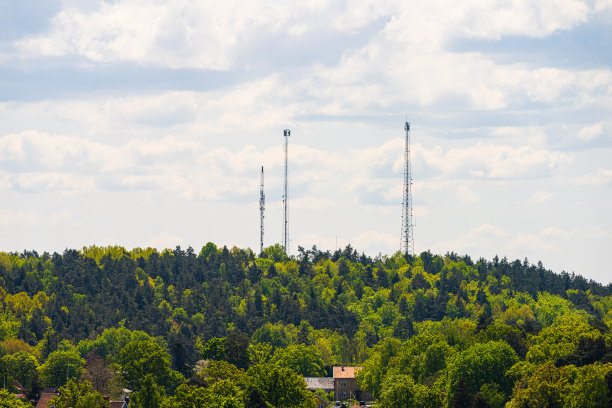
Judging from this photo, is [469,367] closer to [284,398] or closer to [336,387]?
[284,398]

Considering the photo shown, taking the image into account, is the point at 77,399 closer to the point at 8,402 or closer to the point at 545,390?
the point at 8,402

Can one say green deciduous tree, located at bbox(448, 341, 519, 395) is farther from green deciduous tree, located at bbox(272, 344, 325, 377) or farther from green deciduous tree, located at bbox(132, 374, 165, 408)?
green deciduous tree, located at bbox(272, 344, 325, 377)

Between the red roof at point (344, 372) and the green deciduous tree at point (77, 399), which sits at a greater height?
the green deciduous tree at point (77, 399)

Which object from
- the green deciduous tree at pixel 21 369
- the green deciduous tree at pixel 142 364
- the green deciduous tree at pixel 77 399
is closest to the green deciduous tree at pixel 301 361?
the green deciduous tree at pixel 142 364

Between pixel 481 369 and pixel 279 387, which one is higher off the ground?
pixel 481 369

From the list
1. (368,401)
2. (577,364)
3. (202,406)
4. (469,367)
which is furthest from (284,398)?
(368,401)

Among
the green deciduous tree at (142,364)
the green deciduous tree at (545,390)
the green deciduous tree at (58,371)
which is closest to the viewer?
the green deciduous tree at (545,390)

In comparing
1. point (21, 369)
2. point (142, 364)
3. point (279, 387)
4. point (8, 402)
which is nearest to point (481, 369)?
point (279, 387)

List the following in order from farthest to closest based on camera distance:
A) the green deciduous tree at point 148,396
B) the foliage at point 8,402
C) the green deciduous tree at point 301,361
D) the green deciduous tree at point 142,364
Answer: the green deciduous tree at point 301,361, the green deciduous tree at point 142,364, the green deciduous tree at point 148,396, the foliage at point 8,402

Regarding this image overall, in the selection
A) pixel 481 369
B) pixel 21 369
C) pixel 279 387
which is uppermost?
pixel 481 369

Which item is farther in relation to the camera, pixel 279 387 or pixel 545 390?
pixel 279 387

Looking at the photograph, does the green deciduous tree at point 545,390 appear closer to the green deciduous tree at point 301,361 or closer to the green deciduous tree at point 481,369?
the green deciduous tree at point 481,369

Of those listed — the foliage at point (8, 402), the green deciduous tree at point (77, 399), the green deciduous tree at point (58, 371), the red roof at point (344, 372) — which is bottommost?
the red roof at point (344, 372)

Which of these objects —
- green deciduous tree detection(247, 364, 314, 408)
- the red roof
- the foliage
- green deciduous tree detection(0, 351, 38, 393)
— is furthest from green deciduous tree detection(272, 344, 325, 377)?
the foliage
